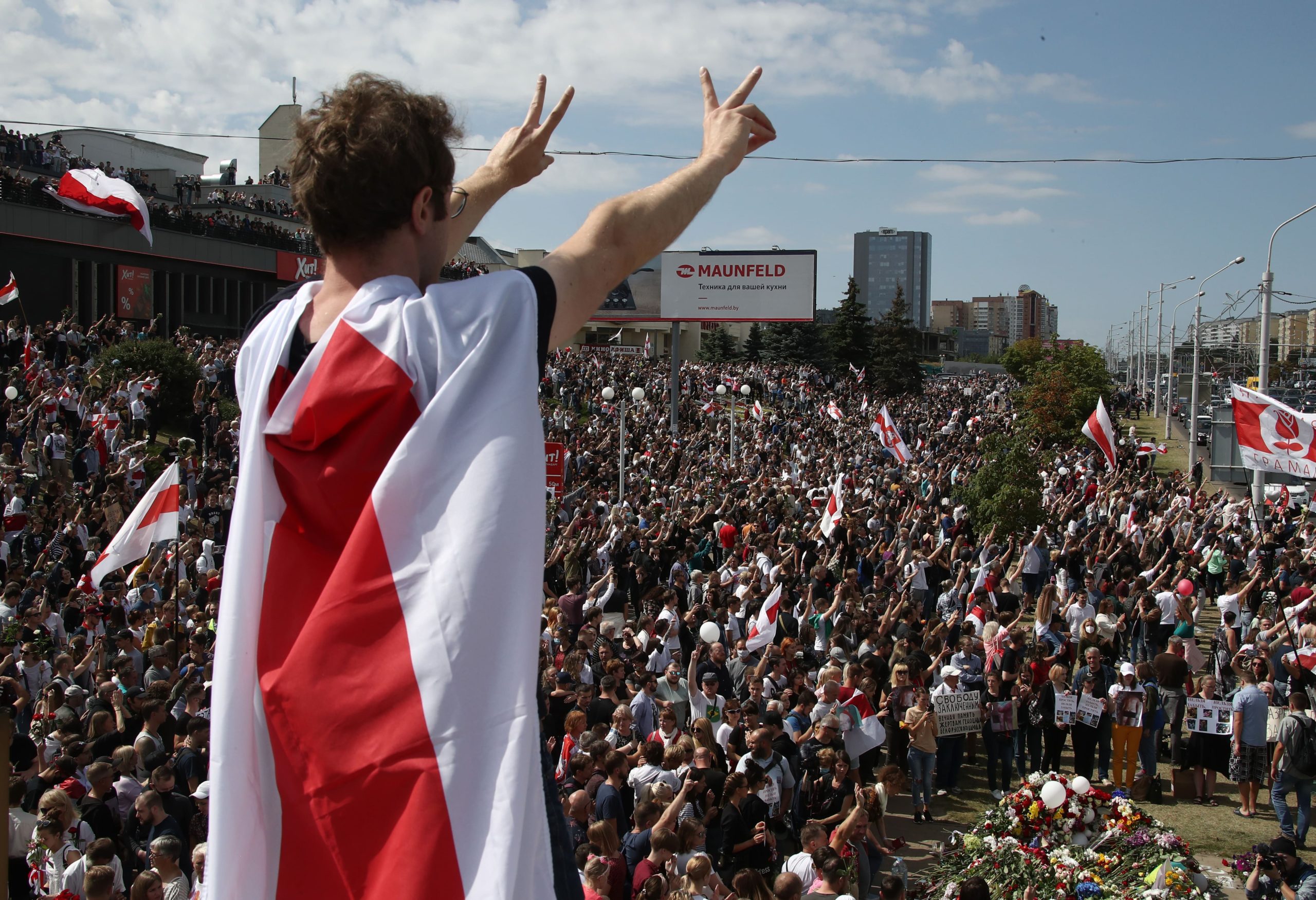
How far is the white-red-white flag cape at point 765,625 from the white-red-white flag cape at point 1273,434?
27.2 feet

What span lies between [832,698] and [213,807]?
9185mm

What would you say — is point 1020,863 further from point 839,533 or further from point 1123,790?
point 839,533

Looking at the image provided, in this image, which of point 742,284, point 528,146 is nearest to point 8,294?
point 528,146

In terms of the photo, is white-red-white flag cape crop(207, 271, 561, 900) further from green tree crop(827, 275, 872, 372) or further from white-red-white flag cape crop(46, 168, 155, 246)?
green tree crop(827, 275, 872, 372)

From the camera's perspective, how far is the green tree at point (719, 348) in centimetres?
7481

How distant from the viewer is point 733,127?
1.94 m

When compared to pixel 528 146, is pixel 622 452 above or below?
below

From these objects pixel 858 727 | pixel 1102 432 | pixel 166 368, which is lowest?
pixel 858 727

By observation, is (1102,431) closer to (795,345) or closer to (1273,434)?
(1273,434)

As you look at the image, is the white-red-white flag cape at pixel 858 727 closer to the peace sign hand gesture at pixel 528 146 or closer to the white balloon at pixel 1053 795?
the white balloon at pixel 1053 795

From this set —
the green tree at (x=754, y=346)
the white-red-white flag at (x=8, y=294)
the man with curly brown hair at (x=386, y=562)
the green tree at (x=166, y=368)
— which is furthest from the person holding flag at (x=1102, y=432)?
the green tree at (x=754, y=346)

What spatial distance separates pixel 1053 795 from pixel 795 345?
6320 cm

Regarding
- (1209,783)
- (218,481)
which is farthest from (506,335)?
(218,481)

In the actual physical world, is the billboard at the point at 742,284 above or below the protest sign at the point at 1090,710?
above
